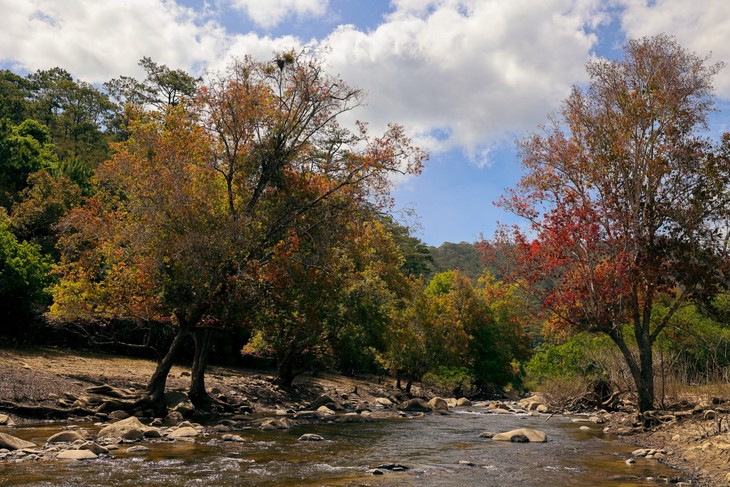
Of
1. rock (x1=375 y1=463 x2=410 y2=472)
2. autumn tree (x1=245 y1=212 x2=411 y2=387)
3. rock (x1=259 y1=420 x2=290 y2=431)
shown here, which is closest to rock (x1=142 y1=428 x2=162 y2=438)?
rock (x1=259 y1=420 x2=290 y2=431)

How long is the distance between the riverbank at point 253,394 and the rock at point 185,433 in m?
4.68

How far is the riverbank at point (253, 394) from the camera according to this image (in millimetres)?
14740

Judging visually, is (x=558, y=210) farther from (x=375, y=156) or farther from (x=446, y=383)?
(x=446, y=383)

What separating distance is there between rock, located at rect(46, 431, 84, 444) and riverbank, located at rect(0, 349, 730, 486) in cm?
377

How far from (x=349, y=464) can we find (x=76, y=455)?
6152 mm

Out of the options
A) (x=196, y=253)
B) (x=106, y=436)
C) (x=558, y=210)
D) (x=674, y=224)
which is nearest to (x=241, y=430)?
(x=106, y=436)

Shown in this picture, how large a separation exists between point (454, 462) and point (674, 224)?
13.3 meters

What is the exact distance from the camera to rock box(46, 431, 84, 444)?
1408 centimetres

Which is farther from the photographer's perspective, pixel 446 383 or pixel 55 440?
pixel 446 383

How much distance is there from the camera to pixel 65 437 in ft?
46.9

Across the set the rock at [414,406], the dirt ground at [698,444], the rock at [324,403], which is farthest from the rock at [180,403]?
the dirt ground at [698,444]

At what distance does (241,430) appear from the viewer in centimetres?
1934

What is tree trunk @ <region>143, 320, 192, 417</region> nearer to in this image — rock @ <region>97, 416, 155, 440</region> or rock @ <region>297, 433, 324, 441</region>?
rock @ <region>97, 416, 155, 440</region>

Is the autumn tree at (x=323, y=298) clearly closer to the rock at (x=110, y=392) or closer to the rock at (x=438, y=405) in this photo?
the rock at (x=438, y=405)
